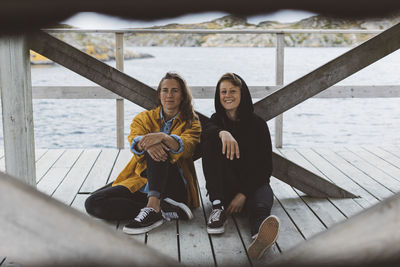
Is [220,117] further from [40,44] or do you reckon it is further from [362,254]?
[362,254]

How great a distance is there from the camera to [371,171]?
373 centimetres

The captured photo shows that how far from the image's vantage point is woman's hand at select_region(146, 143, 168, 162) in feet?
8.38

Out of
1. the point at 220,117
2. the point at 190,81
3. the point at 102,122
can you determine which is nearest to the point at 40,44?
the point at 220,117

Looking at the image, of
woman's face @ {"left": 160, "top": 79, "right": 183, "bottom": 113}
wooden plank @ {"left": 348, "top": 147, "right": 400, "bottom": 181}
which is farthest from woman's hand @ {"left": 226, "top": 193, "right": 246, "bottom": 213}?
wooden plank @ {"left": 348, "top": 147, "right": 400, "bottom": 181}

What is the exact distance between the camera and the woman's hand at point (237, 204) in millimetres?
2656

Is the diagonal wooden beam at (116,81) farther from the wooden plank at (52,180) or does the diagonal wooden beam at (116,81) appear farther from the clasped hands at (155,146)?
the wooden plank at (52,180)

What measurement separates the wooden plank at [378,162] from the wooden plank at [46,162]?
2609 mm

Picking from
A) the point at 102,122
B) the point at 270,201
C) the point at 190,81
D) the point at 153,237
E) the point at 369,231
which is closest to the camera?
the point at 369,231

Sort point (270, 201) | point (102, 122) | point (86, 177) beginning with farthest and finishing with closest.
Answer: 1. point (102, 122)
2. point (86, 177)
3. point (270, 201)

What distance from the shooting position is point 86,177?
3.48m

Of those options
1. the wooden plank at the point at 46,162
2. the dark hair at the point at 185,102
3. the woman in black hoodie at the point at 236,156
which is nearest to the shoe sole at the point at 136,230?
the woman in black hoodie at the point at 236,156

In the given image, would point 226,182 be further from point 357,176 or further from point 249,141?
point 357,176

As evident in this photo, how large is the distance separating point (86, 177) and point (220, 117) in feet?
4.03

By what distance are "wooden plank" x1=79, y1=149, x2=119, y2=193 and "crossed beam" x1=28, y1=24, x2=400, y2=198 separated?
765mm
